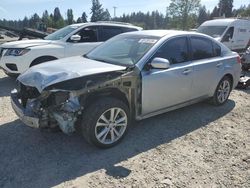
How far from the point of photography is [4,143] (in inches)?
172

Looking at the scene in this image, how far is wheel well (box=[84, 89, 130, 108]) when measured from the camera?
4.04 metres

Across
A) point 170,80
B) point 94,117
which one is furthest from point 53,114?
point 170,80

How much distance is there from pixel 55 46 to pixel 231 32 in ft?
30.7

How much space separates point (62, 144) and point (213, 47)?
11.8 feet

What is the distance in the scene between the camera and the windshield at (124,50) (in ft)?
15.5

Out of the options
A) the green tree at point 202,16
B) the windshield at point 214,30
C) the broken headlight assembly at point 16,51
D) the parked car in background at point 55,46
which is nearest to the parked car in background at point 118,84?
the parked car in background at point 55,46

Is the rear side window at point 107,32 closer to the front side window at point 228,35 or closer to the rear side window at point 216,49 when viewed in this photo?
the rear side window at point 216,49

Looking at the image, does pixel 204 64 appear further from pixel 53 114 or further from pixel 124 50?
pixel 53 114

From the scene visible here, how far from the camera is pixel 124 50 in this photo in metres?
5.09

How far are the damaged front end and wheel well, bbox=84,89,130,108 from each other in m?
0.18

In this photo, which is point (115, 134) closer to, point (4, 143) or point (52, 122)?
point (52, 122)

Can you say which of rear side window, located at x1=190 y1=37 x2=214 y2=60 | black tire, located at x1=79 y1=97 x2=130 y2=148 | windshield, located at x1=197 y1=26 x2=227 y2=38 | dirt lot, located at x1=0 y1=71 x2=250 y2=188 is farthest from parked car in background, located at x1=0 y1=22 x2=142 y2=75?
windshield, located at x1=197 y1=26 x2=227 y2=38

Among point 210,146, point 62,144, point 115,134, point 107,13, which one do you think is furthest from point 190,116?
point 107,13

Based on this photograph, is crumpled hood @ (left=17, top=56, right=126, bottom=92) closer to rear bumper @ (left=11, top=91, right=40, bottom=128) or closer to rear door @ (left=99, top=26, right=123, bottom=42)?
rear bumper @ (left=11, top=91, right=40, bottom=128)
